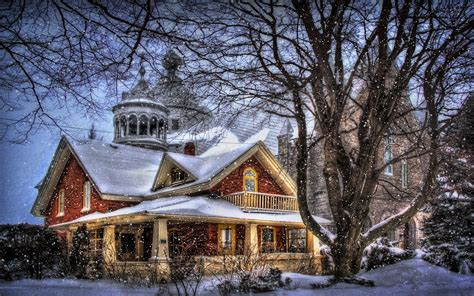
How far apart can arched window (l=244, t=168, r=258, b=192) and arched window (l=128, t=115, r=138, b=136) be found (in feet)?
42.9

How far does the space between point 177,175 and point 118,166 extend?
3.70m

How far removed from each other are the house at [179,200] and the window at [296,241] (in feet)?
0.18

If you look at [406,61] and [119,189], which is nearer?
[406,61]

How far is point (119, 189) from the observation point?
23859 millimetres

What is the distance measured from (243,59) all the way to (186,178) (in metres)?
13.8

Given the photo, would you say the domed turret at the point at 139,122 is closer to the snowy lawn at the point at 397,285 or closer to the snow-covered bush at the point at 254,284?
the snowy lawn at the point at 397,285

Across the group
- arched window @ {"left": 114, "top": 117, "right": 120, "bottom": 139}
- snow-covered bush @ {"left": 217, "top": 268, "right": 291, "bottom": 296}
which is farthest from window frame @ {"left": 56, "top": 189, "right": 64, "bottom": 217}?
snow-covered bush @ {"left": 217, "top": 268, "right": 291, "bottom": 296}

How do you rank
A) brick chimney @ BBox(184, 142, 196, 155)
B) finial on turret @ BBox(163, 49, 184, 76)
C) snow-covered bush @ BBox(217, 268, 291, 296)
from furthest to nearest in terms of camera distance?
brick chimney @ BBox(184, 142, 196, 155)
snow-covered bush @ BBox(217, 268, 291, 296)
finial on turret @ BBox(163, 49, 184, 76)

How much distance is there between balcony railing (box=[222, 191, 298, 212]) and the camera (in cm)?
2231

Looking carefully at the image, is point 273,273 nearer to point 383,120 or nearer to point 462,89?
point 383,120

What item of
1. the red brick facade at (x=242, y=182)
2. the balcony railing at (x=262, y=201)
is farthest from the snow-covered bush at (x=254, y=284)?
the red brick facade at (x=242, y=182)

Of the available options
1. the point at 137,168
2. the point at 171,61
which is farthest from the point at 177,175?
the point at 171,61

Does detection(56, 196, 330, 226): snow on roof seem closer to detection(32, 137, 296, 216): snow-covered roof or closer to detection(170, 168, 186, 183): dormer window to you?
detection(32, 137, 296, 216): snow-covered roof

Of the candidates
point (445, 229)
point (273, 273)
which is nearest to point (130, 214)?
point (273, 273)
